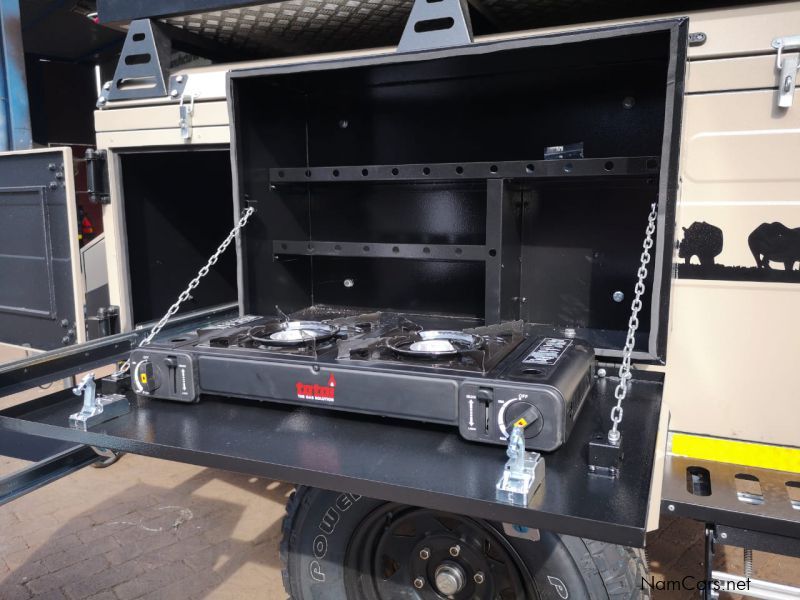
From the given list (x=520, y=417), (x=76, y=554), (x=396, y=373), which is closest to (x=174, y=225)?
(x=76, y=554)

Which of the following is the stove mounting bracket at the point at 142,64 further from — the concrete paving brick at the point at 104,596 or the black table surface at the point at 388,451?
the concrete paving brick at the point at 104,596

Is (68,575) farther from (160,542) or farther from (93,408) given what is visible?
(93,408)

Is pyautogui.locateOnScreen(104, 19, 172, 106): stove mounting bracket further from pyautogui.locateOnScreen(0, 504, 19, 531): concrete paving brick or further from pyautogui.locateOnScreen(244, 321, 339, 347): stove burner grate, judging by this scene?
pyautogui.locateOnScreen(0, 504, 19, 531): concrete paving brick

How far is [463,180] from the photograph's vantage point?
199cm

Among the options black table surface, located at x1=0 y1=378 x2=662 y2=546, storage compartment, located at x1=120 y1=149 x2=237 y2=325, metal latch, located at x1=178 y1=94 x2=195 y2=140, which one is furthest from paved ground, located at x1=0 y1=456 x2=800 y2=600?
metal latch, located at x1=178 y1=94 x2=195 y2=140

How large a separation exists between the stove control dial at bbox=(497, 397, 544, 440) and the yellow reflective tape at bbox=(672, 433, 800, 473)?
63cm

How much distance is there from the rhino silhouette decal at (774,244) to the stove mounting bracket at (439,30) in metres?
0.84

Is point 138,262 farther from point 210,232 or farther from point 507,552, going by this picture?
point 507,552

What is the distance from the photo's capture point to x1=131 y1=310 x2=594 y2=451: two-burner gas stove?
1.13 metres

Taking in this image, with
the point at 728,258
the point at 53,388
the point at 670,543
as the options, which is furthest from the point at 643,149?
the point at 53,388

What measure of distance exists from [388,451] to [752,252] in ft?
3.18

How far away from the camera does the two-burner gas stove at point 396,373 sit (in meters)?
1.13

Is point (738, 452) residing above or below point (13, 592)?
above

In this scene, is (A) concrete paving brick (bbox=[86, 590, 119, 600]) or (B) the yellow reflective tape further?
(A) concrete paving brick (bbox=[86, 590, 119, 600])
